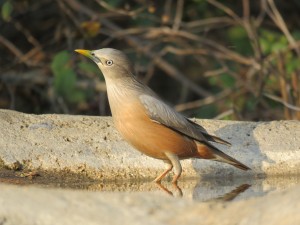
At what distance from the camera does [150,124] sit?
295 inches

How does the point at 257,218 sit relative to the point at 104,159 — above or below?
above

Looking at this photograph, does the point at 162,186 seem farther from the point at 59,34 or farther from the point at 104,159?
the point at 59,34

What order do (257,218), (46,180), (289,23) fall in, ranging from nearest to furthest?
(257,218)
(46,180)
(289,23)

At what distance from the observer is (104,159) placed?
779 cm

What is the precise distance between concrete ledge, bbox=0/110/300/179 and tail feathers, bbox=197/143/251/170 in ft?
0.76

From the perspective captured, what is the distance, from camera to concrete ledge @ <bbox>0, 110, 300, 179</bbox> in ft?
25.3

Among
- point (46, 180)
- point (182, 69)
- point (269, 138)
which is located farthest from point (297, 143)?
point (182, 69)

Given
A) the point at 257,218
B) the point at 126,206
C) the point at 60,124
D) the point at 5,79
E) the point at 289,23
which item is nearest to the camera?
the point at 257,218

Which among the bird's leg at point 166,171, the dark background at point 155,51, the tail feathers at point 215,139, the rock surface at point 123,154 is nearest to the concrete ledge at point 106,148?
the rock surface at point 123,154

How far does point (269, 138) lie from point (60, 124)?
191 cm

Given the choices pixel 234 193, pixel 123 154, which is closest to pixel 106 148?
pixel 123 154

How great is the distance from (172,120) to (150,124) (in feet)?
0.77

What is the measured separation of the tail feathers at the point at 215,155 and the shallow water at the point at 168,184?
0.57ft

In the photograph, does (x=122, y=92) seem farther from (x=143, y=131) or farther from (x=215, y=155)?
(x=215, y=155)
